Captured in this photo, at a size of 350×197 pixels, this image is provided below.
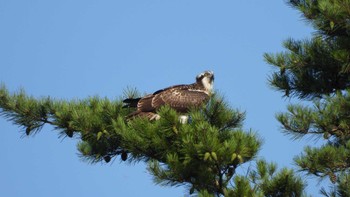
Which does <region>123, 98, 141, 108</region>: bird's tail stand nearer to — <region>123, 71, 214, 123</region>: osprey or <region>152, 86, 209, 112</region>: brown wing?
<region>123, 71, 214, 123</region>: osprey

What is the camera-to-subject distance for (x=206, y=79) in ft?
35.7

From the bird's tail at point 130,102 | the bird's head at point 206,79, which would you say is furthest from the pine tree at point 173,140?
the bird's head at point 206,79

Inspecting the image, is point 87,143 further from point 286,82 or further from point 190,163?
point 286,82

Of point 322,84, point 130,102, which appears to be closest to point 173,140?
point 130,102

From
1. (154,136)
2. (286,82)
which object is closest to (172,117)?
(154,136)

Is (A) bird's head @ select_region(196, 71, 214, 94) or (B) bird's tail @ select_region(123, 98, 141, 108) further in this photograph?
(A) bird's head @ select_region(196, 71, 214, 94)

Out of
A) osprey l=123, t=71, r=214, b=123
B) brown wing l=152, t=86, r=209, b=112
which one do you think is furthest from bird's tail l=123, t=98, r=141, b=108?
brown wing l=152, t=86, r=209, b=112

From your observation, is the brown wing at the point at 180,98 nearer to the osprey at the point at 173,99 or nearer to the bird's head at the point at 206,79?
the osprey at the point at 173,99

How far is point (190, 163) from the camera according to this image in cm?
844

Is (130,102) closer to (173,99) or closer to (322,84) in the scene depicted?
(173,99)

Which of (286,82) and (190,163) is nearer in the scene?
(190,163)

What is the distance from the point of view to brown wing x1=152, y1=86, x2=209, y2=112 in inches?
394

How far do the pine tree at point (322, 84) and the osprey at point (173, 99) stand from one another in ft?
3.23

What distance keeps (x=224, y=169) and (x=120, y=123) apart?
3.89 ft
